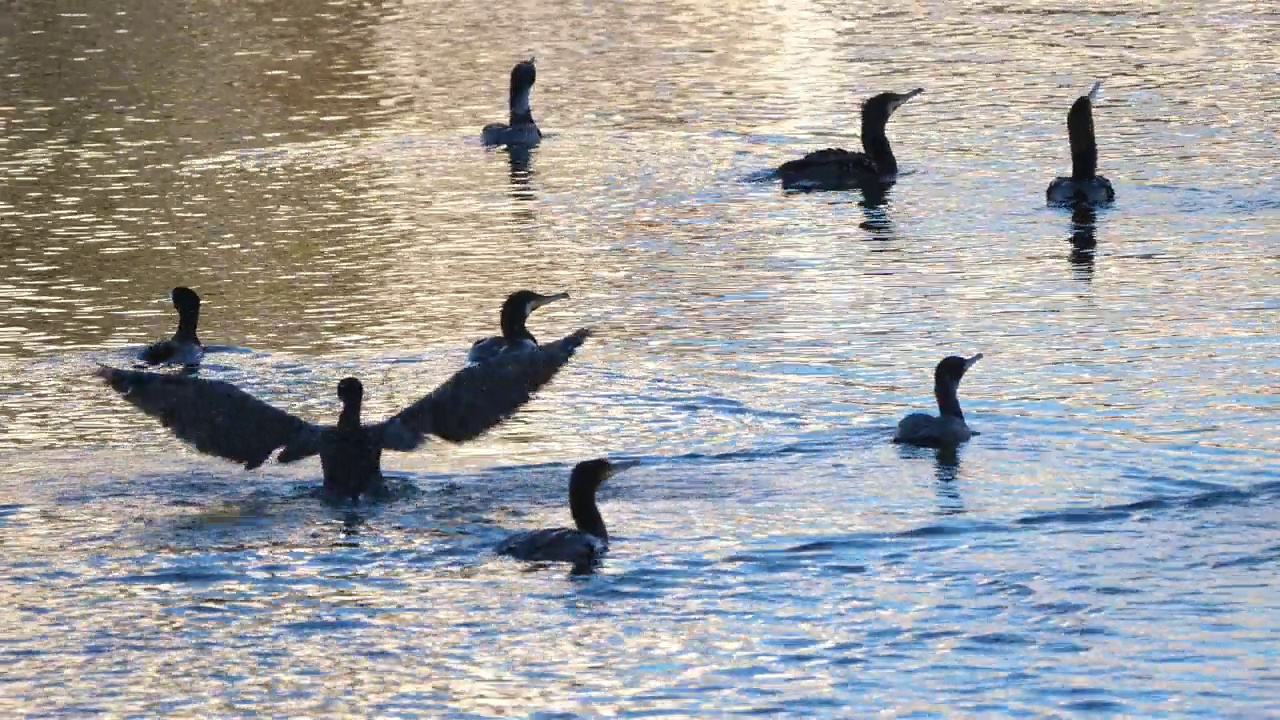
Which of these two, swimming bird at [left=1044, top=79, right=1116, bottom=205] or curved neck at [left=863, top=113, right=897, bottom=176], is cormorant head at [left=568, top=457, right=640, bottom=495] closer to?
swimming bird at [left=1044, top=79, right=1116, bottom=205]

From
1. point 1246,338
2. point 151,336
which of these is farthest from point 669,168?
point 1246,338

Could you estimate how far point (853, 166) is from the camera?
27.8m

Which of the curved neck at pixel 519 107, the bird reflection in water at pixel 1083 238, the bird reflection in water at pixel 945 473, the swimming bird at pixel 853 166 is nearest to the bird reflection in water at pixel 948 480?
the bird reflection in water at pixel 945 473

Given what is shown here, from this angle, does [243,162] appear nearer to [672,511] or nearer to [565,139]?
[565,139]

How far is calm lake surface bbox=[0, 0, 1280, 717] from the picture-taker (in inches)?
493

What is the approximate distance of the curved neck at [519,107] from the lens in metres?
32.8

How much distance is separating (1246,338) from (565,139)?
15280mm

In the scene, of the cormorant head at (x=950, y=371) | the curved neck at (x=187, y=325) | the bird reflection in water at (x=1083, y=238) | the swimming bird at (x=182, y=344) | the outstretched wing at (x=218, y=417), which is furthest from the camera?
the bird reflection in water at (x=1083, y=238)

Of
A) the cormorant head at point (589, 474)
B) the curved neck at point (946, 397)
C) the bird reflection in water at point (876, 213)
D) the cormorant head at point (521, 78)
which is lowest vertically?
the cormorant head at point (589, 474)

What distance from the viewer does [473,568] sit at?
556 inches

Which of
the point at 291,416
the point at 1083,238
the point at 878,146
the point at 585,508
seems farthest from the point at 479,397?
the point at 878,146

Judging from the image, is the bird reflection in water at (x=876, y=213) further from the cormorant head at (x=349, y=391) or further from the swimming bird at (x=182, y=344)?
the cormorant head at (x=349, y=391)

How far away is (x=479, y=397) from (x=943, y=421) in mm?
3152

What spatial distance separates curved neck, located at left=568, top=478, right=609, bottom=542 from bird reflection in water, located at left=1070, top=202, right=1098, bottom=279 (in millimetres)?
9328
